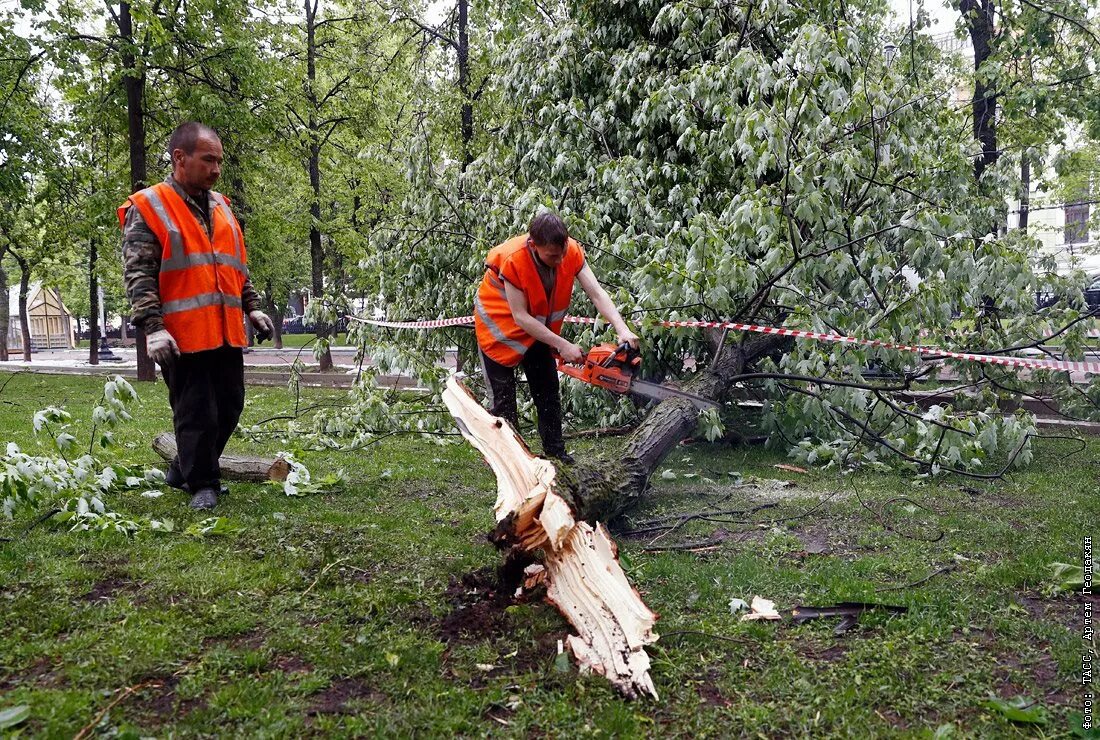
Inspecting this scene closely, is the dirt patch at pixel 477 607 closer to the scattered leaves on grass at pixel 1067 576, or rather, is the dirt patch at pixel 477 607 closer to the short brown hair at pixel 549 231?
the short brown hair at pixel 549 231

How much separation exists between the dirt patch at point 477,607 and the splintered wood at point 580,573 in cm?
21

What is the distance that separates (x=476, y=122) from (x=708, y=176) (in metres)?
4.67

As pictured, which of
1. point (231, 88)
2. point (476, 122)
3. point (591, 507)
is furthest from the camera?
point (231, 88)

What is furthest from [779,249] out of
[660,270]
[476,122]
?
[476,122]

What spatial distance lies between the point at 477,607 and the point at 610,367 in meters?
1.76

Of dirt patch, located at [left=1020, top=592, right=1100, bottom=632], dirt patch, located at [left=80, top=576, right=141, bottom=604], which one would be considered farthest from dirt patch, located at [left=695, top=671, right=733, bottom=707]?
dirt patch, located at [left=80, top=576, right=141, bottom=604]

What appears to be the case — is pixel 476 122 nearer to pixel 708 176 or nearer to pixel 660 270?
pixel 708 176

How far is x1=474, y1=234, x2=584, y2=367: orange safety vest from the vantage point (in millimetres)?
4035

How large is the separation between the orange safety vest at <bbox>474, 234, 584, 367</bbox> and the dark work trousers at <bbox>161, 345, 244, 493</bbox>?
1.26 metres

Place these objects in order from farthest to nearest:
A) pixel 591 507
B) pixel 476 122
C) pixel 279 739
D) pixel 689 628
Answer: pixel 476 122, pixel 591 507, pixel 689 628, pixel 279 739

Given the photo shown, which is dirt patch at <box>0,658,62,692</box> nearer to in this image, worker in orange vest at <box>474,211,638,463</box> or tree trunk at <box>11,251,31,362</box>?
worker in orange vest at <box>474,211,638,463</box>

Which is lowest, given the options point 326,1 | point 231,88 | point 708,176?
point 708,176

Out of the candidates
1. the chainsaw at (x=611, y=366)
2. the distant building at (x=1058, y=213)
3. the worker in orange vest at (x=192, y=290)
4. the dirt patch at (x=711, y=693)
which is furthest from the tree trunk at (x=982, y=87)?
the dirt patch at (x=711, y=693)

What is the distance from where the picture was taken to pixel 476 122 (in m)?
9.95
